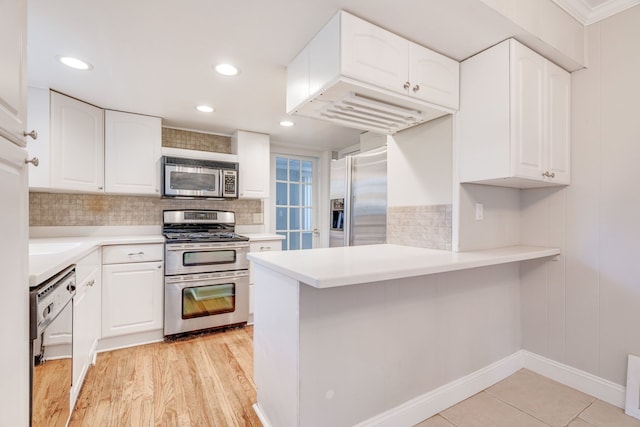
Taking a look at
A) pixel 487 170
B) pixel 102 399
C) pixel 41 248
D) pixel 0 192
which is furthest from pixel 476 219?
pixel 41 248

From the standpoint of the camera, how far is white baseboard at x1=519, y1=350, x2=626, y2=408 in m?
1.81

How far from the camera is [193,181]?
3113 mm

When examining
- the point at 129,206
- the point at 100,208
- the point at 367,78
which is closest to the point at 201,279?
the point at 129,206

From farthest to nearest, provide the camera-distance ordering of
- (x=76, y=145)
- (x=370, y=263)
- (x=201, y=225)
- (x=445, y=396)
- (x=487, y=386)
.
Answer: (x=201, y=225) < (x=76, y=145) < (x=487, y=386) < (x=445, y=396) < (x=370, y=263)

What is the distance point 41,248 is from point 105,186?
0.88m

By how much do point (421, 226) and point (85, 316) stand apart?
2.34 m

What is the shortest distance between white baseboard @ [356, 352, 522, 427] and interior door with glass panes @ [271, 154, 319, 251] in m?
2.79

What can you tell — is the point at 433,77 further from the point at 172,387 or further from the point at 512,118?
the point at 172,387

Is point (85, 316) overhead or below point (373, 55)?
below

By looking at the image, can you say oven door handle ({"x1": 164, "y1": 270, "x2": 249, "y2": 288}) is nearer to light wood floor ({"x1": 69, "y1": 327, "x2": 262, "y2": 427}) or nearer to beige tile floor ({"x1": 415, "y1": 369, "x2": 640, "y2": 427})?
light wood floor ({"x1": 69, "y1": 327, "x2": 262, "y2": 427})

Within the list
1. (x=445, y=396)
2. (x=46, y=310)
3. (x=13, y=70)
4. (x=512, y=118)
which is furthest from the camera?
(x=445, y=396)

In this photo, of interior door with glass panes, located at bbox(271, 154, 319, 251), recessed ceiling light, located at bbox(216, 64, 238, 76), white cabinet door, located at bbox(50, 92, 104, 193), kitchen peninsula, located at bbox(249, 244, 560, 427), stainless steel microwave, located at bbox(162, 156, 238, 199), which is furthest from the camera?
interior door with glass panes, located at bbox(271, 154, 319, 251)

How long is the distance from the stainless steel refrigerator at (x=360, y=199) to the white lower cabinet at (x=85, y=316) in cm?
204

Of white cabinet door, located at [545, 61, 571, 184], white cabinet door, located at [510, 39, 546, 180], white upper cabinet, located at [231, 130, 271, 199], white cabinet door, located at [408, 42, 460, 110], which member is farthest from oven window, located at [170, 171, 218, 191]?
white cabinet door, located at [545, 61, 571, 184]
